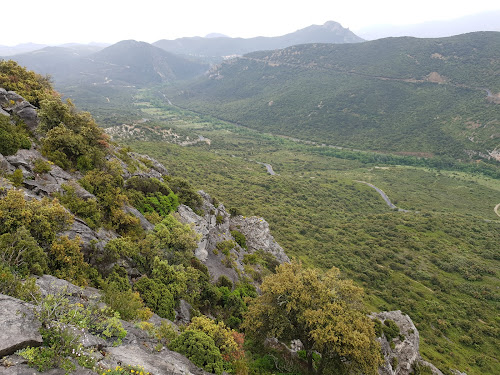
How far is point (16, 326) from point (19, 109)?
23.6 metres

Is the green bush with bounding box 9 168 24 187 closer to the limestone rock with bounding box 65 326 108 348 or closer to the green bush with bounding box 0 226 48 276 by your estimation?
the green bush with bounding box 0 226 48 276

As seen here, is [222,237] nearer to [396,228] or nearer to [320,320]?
[320,320]

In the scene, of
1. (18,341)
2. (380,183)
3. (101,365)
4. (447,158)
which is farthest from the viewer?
(447,158)

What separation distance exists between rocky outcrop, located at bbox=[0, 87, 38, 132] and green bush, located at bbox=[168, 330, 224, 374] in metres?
22.8

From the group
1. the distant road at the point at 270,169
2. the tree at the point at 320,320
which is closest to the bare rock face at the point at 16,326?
the tree at the point at 320,320

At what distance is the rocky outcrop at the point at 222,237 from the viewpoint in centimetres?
2895

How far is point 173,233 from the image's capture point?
23688 millimetres

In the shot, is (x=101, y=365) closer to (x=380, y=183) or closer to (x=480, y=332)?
(x=480, y=332)

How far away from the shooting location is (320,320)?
681 inches

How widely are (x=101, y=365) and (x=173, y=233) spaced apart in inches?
586

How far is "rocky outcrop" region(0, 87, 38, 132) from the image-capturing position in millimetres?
23359

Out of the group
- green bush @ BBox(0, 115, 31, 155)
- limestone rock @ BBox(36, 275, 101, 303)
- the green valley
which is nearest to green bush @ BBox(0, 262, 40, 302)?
limestone rock @ BBox(36, 275, 101, 303)

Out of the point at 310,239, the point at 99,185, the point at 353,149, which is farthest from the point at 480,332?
the point at 353,149

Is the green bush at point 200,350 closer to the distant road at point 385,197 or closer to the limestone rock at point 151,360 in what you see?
the limestone rock at point 151,360
